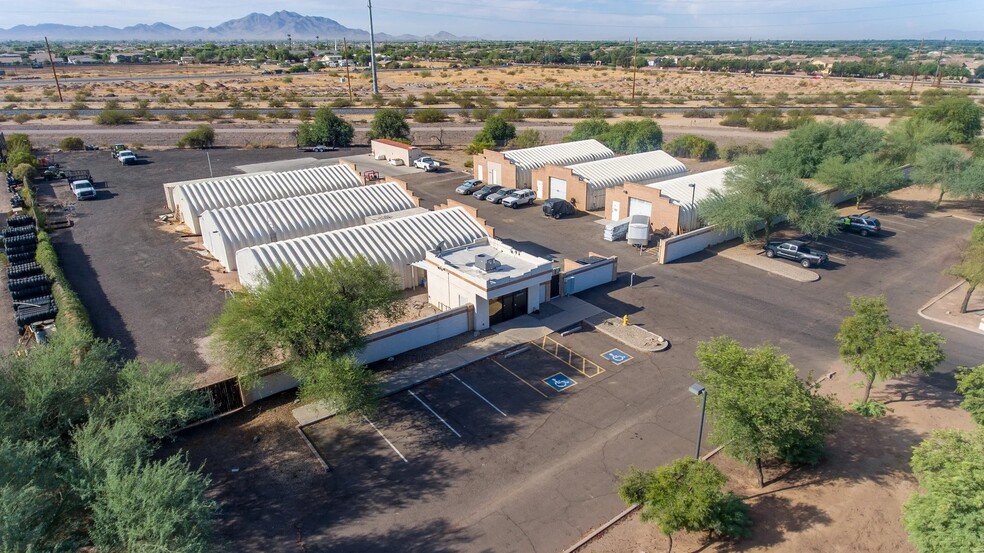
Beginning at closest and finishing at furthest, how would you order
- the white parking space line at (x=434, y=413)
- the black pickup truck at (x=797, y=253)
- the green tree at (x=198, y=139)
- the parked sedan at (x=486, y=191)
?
the white parking space line at (x=434, y=413) → the black pickup truck at (x=797, y=253) → the parked sedan at (x=486, y=191) → the green tree at (x=198, y=139)

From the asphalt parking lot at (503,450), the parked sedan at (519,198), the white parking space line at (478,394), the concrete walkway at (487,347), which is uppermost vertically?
the parked sedan at (519,198)

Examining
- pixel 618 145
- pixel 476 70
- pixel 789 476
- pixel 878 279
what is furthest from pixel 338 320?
pixel 476 70

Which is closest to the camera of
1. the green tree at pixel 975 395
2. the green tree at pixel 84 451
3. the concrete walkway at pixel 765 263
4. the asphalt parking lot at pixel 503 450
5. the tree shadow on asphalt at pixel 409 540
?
the green tree at pixel 84 451

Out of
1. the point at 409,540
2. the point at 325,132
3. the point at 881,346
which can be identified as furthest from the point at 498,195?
the point at 409,540

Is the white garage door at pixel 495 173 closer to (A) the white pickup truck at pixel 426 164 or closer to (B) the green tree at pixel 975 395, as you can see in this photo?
(A) the white pickup truck at pixel 426 164

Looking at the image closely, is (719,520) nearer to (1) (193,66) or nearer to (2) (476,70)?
(2) (476,70)

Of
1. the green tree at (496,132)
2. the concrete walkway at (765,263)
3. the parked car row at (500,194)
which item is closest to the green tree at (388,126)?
the green tree at (496,132)
